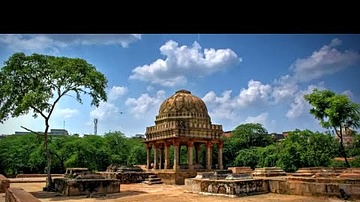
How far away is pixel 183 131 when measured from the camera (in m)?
22.9

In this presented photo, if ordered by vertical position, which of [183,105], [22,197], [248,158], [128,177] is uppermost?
[183,105]

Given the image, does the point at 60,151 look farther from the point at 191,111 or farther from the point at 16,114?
the point at 16,114

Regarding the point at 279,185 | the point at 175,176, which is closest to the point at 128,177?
the point at 175,176

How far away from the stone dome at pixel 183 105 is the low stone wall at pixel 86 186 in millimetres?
11084

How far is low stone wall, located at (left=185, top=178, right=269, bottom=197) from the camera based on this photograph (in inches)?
525

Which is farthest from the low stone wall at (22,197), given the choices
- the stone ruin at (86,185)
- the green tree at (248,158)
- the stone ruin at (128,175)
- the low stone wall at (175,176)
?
the green tree at (248,158)

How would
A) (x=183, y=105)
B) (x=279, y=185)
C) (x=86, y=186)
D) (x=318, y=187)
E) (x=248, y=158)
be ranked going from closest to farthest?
1. (x=318, y=187)
2. (x=279, y=185)
3. (x=86, y=186)
4. (x=183, y=105)
5. (x=248, y=158)

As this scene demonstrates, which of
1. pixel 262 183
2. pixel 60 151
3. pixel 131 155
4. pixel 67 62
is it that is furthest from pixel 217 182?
pixel 131 155

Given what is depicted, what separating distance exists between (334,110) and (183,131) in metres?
10.2

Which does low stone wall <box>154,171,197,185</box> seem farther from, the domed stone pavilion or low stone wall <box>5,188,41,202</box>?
low stone wall <box>5,188,41,202</box>

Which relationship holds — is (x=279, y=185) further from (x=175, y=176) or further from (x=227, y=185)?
(x=175, y=176)

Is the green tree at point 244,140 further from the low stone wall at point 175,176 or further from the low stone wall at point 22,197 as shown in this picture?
the low stone wall at point 22,197
